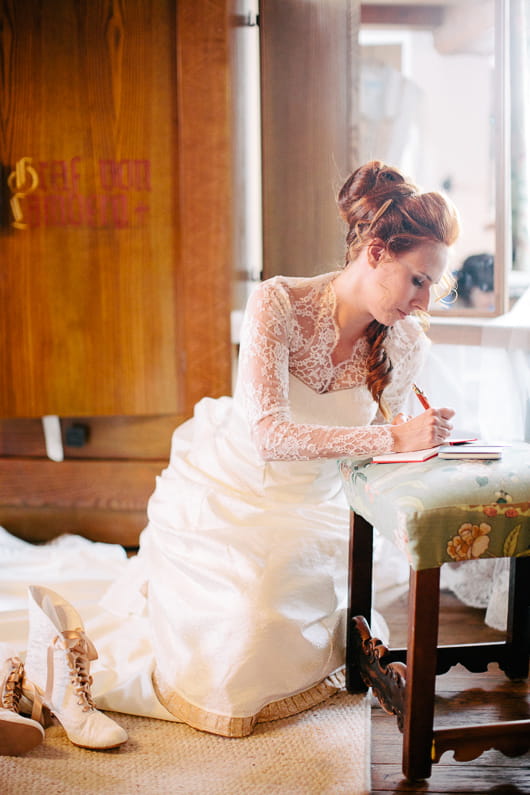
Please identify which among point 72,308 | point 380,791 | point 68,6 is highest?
point 68,6

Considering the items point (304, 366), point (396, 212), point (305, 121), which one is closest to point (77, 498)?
point (304, 366)

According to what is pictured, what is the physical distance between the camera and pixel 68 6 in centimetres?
225

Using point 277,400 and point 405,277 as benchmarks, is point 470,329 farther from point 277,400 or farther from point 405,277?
point 277,400

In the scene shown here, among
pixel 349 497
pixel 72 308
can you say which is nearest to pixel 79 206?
pixel 72 308

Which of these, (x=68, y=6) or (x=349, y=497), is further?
(x=68, y=6)

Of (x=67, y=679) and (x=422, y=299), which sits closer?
(x=67, y=679)

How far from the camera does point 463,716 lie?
1.61 meters

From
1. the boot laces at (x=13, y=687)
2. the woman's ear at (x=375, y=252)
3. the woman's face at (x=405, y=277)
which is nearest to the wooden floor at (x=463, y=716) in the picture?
the boot laces at (x=13, y=687)

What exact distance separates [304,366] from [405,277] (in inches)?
11.9

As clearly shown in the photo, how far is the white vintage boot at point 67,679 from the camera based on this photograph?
4.83 feet

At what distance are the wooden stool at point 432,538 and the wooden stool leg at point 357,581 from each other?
0.13 metres

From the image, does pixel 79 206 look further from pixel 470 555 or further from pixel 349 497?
pixel 470 555

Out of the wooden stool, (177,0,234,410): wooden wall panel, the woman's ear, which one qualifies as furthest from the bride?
(177,0,234,410): wooden wall panel

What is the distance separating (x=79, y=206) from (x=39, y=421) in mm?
729
